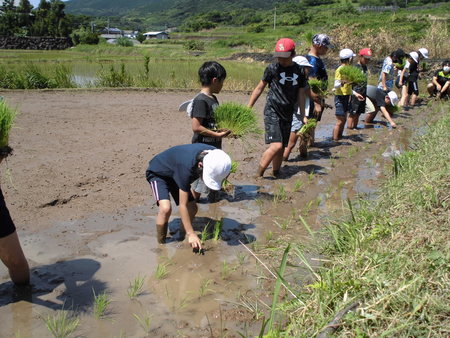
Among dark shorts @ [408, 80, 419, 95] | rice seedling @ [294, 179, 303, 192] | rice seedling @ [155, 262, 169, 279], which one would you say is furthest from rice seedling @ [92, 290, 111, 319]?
dark shorts @ [408, 80, 419, 95]

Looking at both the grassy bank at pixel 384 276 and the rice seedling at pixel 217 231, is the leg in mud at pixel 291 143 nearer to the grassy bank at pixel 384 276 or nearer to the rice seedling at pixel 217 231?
the grassy bank at pixel 384 276

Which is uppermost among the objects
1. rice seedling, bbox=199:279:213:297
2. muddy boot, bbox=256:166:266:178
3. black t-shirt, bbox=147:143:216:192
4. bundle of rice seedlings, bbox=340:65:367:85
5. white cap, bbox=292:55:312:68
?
white cap, bbox=292:55:312:68

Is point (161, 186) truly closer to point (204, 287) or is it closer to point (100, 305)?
point (204, 287)

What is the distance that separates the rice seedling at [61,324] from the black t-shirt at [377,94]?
7.66 m

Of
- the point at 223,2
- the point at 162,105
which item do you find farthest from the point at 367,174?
the point at 223,2

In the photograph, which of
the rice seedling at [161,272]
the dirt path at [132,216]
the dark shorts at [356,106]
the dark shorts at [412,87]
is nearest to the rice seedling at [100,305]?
the dirt path at [132,216]

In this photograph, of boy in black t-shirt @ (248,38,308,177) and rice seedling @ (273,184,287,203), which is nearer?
rice seedling @ (273,184,287,203)

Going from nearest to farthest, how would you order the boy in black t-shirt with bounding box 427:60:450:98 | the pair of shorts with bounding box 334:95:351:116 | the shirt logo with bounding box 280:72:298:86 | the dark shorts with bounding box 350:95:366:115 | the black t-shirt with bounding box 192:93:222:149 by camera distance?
1. the black t-shirt with bounding box 192:93:222:149
2. the shirt logo with bounding box 280:72:298:86
3. the pair of shorts with bounding box 334:95:351:116
4. the dark shorts with bounding box 350:95:366:115
5. the boy in black t-shirt with bounding box 427:60:450:98

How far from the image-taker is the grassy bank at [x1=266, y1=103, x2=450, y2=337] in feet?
7.50

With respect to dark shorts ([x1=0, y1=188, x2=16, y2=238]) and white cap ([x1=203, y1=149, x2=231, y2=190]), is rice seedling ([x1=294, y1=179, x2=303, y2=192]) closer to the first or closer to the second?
white cap ([x1=203, y1=149, x2=231, y2=190])

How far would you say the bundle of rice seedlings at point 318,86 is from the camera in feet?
21.1

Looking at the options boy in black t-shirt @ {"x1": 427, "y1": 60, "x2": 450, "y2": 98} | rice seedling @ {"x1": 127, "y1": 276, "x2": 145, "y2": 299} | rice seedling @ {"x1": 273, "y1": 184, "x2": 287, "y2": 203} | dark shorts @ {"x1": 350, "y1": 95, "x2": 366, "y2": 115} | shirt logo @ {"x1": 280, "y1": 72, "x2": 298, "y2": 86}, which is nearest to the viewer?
rice seedling @ {"x1": 127, "y1": 276, "x2": 145, "y2": 299}

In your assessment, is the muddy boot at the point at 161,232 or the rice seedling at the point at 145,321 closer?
the rice seedling at the point at 145,321

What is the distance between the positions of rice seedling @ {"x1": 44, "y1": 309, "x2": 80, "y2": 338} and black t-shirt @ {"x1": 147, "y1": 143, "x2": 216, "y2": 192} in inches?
48.2
